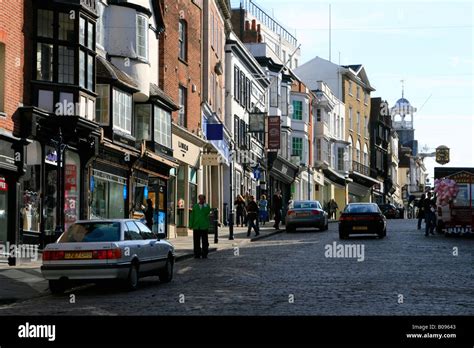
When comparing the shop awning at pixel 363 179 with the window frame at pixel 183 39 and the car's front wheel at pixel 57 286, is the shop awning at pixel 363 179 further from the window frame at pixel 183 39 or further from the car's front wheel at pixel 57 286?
the car's front wheel at pixel 57 286

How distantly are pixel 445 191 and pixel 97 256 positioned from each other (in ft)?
76.4

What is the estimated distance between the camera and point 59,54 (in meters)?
27.9

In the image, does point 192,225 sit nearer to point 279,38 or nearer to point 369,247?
point 369,247

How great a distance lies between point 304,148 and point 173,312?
66.5m

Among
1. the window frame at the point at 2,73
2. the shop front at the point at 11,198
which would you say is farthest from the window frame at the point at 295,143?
the window frame at the point at 2,73

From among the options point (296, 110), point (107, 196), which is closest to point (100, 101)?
point (107, 196)

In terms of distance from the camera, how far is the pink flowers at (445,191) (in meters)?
37.4

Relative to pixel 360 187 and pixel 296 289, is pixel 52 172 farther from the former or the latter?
pixel 360 187

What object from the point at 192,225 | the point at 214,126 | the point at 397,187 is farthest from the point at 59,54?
the point at 397,187

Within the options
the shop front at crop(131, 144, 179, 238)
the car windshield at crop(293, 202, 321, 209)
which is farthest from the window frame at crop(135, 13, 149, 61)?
the car windshield at crop(293, 202, 321, 209)

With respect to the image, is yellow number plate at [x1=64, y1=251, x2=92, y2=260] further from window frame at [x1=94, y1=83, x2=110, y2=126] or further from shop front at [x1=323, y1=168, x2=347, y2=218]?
shop front at [x1=323, y1=168, x2=347, y2=218]

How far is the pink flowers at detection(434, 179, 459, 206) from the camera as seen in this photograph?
3739 centimetres
